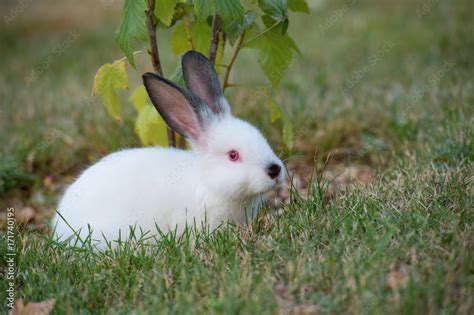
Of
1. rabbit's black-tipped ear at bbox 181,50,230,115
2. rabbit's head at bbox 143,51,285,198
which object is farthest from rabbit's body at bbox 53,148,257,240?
rabbit's black-tipped ear at bbox 181,50,230,115

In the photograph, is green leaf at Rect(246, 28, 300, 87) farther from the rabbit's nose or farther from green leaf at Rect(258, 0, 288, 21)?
the rabbit's nose

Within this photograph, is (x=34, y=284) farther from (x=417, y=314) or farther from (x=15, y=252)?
(x=417, y=314)

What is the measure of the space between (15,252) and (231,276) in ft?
4.14

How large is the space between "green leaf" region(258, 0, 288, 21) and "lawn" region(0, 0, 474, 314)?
0.50 m

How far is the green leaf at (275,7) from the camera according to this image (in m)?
3.64

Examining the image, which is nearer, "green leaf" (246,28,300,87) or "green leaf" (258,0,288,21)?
"green leaf" (258,0,288,21)

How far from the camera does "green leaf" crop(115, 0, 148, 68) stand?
3.45 meters

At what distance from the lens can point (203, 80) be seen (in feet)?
12.2

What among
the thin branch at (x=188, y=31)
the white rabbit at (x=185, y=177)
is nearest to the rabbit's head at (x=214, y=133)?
the white rabbit at (x=185, y=177)

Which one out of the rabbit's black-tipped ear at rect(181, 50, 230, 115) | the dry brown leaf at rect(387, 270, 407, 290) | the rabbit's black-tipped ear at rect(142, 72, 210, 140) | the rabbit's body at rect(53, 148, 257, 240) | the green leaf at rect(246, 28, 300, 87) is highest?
the green leaf at rect(246, 28, 300, 87)

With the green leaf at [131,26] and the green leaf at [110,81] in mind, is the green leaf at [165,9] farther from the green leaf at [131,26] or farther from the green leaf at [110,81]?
the green leaf at [110,81]

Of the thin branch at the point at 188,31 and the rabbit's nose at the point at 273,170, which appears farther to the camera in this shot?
the thin branch at the point at 188,31

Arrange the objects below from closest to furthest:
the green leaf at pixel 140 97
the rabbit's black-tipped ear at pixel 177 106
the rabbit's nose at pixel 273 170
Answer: the rabbit's nose at pixel 273 170
the rabbit's black-tipped ear at pixel 177 106
the green leaf at pixel 140 97

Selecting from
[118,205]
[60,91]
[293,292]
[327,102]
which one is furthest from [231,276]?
[60,91]
